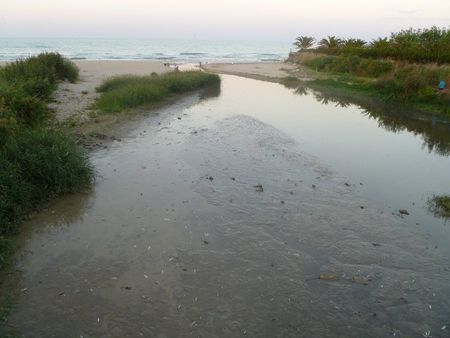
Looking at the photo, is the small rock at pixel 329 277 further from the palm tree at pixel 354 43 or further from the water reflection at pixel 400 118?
the palm tree at pixel 354 43

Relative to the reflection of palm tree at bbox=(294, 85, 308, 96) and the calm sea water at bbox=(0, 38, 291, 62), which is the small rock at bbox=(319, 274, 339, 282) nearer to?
the reflection of palm tree at bbox=(294, 85, 308, 96)

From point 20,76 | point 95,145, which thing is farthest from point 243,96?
point 95,145

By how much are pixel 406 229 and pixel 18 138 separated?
8730 millimetres

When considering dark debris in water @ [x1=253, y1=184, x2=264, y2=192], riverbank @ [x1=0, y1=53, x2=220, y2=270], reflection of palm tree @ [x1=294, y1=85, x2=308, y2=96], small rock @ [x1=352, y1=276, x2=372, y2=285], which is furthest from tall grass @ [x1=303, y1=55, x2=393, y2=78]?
small rock @ [x1=352, y1=276, x2=372, y2=285]

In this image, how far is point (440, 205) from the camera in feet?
31.0

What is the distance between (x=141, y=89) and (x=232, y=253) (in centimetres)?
1583

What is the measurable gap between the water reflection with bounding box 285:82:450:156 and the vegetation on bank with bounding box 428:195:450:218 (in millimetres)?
5500

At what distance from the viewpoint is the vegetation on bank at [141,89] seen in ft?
62.8

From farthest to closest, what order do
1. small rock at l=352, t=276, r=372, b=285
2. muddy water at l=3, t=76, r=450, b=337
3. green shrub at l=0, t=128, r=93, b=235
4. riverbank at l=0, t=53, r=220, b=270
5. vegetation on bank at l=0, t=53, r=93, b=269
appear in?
riverbank at l=0, t=53, r=220, b=270
green shrub at l=0, t=128, r=93, b=235
vegetation on bank at l=0, t=53, r=93, b=269
small rock at l=352, t=276, r=372, b=285
muddy water at l=3, t=76, r=450, b=337

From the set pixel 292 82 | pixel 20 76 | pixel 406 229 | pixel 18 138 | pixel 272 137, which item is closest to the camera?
pixel 406 229

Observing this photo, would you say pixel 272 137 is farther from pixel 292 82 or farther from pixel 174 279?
pixel 292 82

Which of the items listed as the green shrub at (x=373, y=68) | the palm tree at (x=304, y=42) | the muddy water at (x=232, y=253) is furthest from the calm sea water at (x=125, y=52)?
the muddy water at (x=232, y=253)

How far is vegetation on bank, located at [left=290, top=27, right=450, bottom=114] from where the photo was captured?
23875 mm

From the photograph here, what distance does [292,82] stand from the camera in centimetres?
3659
